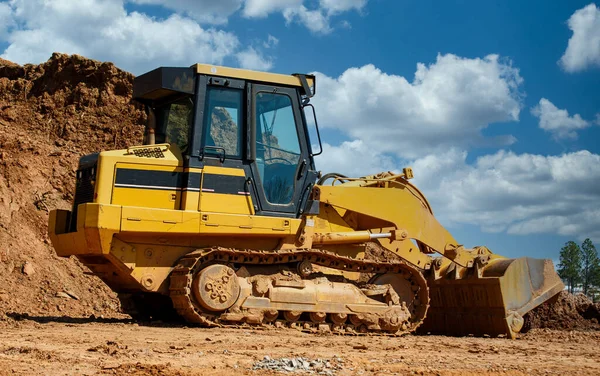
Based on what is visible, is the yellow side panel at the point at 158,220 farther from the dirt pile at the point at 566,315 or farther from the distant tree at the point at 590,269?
the distant tree at the point at 590,269

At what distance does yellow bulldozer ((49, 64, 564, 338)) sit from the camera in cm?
1042

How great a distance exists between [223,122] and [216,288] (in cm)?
244

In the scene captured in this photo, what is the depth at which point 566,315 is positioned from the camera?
15.1m

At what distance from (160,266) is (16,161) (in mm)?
8411

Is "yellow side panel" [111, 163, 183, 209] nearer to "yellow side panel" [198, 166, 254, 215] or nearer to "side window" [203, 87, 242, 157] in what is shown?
"yellow side panel" [198, 166, 254, 215]

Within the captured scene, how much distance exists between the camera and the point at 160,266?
418 inches

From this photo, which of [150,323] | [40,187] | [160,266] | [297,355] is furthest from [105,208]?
[40,187]

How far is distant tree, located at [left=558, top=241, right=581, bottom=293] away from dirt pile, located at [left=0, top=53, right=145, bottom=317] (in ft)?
81.3

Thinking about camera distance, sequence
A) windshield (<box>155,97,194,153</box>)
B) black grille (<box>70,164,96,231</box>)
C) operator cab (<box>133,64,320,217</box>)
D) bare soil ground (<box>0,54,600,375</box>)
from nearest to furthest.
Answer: bare soil ground (<box>0,54,600,375</box>) < black grille (<box>70,164,96,231</box>) < operator cab (<box>133,64,320,217</box>) < windshield (<box>155,97,194,153</box>)

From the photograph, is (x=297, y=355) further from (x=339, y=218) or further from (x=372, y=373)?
(x=339, y=218)

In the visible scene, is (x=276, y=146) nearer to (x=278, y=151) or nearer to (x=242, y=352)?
(x=278, y=151)

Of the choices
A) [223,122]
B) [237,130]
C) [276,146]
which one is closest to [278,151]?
[276,146]

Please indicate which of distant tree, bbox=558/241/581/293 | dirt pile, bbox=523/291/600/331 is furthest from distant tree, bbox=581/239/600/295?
dirt pile, bbox=523/291/600/331

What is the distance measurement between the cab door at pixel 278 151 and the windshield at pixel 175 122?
3.02 ft
